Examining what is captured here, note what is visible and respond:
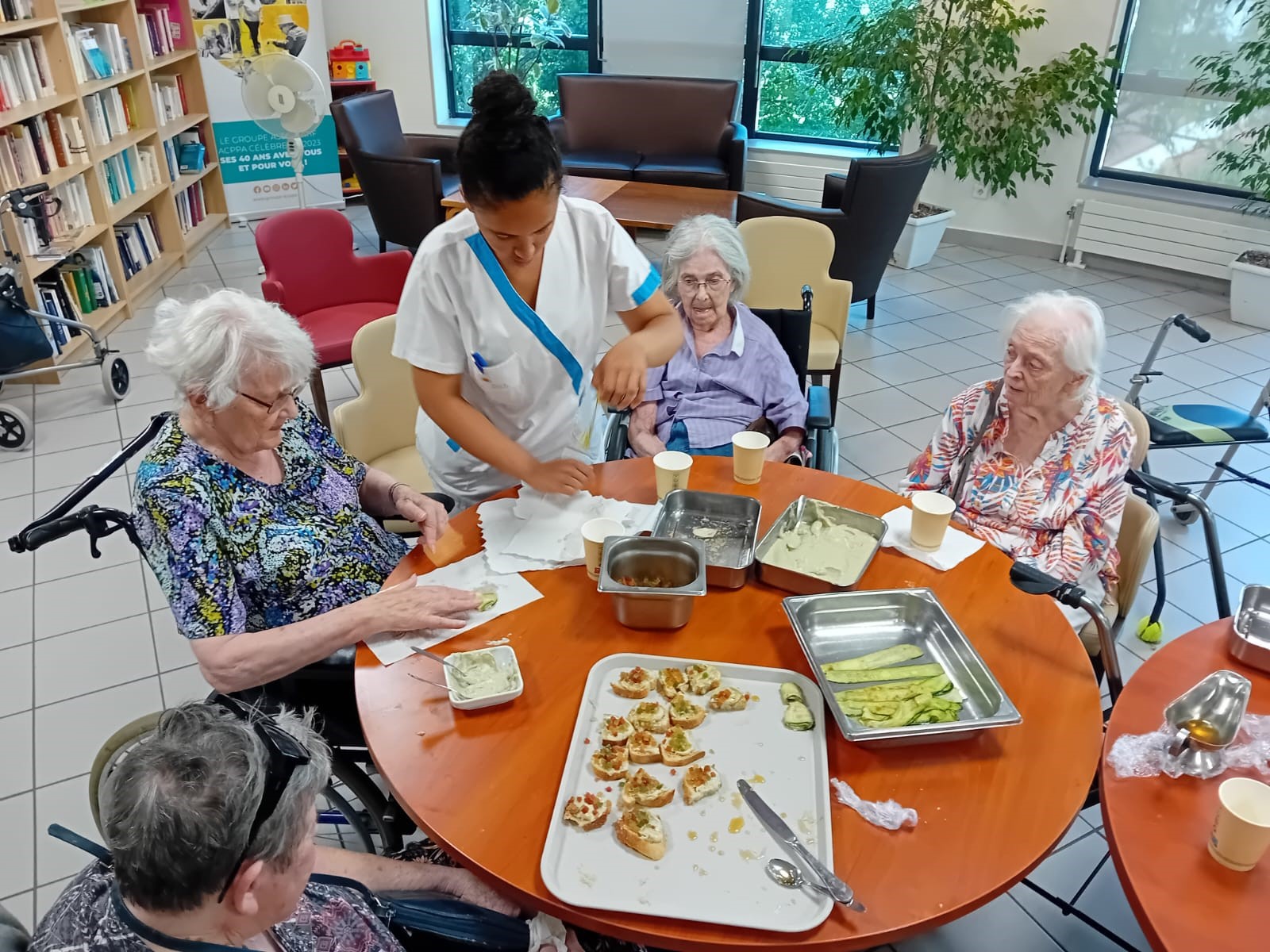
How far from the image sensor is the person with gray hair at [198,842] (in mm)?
971

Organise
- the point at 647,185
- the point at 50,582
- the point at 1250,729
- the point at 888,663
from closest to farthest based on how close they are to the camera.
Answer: the point at 1250,729 → the point at 888,663 → the point at 50,582 → the point at 647,185

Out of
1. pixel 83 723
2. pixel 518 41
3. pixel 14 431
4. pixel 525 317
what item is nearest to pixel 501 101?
pixel 525 317

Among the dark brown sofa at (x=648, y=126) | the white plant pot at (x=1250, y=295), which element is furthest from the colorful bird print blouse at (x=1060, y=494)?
the dark brown sofa at (x=648, y=126)

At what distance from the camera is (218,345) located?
1638mm

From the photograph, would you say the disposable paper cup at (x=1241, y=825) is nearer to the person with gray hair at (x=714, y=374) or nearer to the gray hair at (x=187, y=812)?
the gray hair at (x=187, y=812)

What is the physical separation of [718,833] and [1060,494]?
52.8 inches

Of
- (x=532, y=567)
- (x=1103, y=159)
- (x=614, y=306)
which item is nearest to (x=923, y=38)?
(x=1103, y=159)

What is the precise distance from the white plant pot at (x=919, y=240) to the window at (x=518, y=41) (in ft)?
10.3

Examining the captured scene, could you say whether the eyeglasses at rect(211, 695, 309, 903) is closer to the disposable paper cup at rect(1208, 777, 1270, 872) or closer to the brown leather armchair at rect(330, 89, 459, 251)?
the disposable paper cup at rect(1208, 777, 1270, 872)

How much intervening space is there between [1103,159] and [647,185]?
333 cm

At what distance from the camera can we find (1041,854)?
125cm

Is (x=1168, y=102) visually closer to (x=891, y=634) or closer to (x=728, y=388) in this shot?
(x=728, y=388)

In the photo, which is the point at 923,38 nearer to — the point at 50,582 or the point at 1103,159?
the point at 1103,159

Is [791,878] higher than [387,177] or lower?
lower
